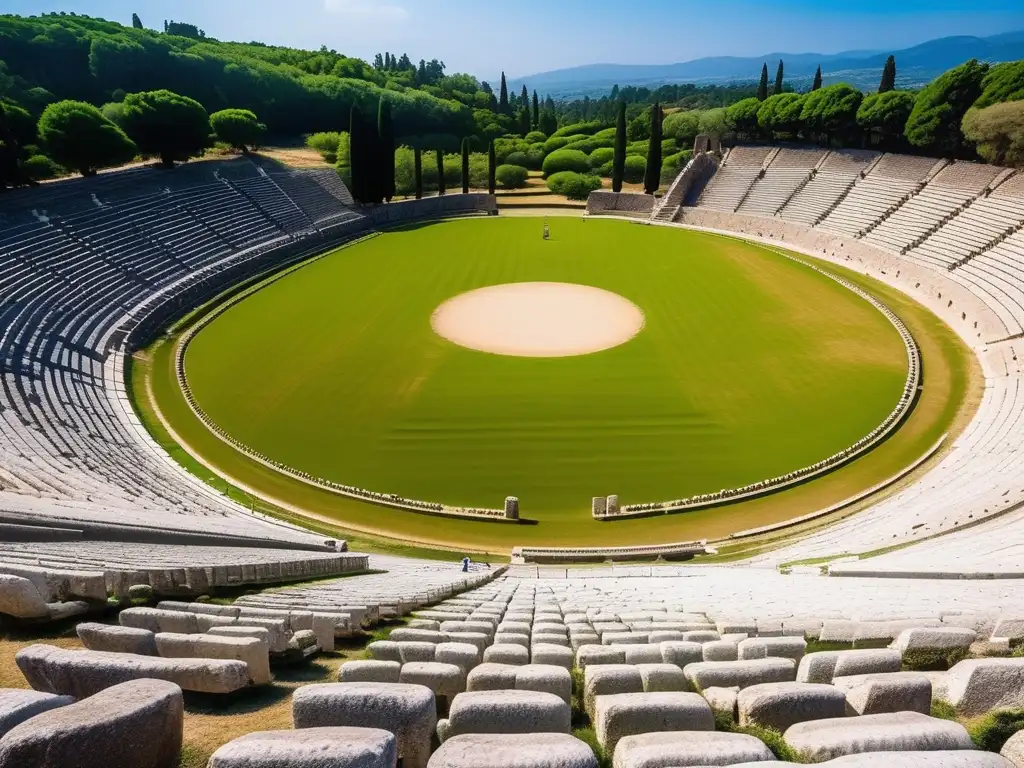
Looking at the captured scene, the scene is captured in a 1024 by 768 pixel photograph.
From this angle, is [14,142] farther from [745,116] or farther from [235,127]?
[745,116]

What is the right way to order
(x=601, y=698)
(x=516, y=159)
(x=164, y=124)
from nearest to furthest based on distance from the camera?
(x=601, y=698), (x=164, y=124), (x=516, y=159)

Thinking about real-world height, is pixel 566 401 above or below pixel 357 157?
below

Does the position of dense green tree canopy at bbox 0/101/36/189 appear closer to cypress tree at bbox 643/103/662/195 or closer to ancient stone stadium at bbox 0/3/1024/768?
ancient stone stadium at bbox 0/3/1024/768

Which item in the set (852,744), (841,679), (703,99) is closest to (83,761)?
(852,744)

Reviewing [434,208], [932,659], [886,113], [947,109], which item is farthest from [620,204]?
[932,659]

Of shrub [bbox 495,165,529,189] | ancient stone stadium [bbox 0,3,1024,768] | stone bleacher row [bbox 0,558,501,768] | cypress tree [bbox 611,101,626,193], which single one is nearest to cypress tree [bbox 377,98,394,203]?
ancient stone stadium [bbox 0,3,1024,768]

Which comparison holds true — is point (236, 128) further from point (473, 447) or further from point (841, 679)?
point (841, 679)
